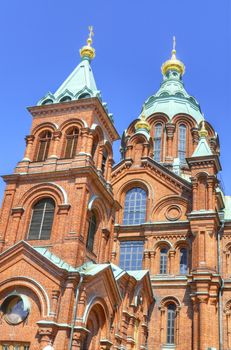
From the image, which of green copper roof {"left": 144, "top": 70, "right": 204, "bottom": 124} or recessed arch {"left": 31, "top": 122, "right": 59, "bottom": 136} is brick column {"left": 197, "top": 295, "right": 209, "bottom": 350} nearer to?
recessed arch {"left": 31, "top": 122, "right": 59, "bottom": 136}

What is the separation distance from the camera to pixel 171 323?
25.7 meters

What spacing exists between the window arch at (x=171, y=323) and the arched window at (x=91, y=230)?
24.0 ft

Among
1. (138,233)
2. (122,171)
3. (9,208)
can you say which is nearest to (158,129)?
A: (122,171)

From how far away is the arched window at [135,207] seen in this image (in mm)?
29812

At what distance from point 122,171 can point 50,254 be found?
13230 millimetres

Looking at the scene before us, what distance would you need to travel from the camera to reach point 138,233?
2897cm

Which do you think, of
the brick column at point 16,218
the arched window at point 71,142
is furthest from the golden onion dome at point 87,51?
the brick column at point 16,218

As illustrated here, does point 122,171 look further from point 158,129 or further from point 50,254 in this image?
point 50,254

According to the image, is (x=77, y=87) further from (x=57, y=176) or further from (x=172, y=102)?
(x=172, y=102)

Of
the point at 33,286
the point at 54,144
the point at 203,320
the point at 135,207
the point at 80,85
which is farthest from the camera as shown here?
the point at 135,207

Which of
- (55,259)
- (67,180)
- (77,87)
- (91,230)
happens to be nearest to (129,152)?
(77,87)

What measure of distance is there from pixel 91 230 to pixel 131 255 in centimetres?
750

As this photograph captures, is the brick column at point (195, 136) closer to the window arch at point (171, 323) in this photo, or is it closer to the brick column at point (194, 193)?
the brick column at point (194, 193)

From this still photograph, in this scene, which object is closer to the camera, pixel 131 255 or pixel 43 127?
pixel 43 127
